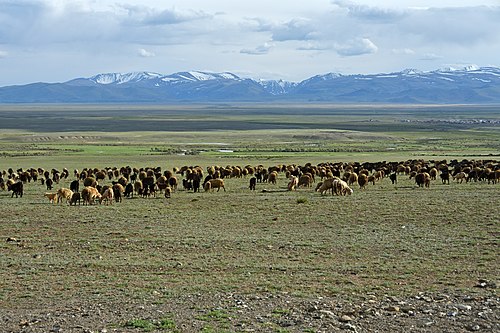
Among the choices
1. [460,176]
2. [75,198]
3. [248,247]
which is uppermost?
[75,198]

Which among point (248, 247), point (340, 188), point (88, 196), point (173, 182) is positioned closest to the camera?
point (248, 247)

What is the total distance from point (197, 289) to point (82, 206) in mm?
13768

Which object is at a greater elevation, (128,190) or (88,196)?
(88,196)

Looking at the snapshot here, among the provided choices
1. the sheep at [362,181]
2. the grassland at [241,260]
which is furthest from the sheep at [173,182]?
the sheep at [362,181]

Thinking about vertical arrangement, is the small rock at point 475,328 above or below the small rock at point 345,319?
below

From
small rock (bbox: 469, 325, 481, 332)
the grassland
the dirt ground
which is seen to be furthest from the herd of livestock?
small rock (bbox: 469, 325, 481, 332)

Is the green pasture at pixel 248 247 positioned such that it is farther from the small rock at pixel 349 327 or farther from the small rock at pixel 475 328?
the small rock at pixel 475 328

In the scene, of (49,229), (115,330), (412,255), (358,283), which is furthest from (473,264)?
(49,229)

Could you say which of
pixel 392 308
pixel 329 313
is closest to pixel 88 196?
pixel 329 313

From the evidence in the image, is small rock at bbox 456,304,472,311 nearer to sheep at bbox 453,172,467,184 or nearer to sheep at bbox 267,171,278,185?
sheep at bbox 267,171,278,185

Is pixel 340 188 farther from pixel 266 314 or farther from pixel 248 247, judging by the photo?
pixel 266 314

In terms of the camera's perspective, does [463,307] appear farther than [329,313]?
Yes

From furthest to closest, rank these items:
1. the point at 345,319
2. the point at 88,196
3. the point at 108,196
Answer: the point at 108,196
the point at 88,196
the point at 345,319

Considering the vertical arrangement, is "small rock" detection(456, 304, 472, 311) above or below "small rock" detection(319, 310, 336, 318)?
below
